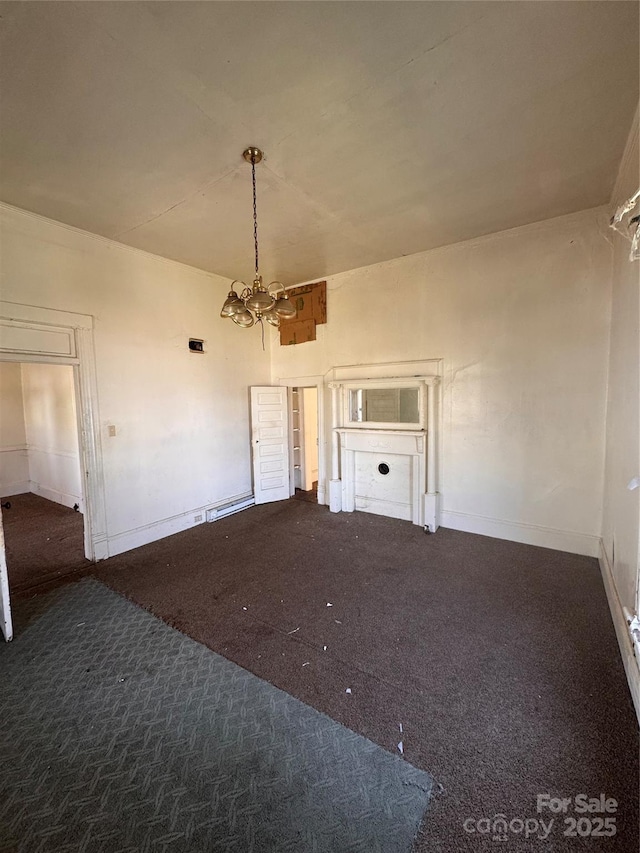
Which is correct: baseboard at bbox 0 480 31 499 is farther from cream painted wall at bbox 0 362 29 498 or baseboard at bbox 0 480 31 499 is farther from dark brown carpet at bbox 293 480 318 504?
dark brown carpet at bbox 293 480 318 504

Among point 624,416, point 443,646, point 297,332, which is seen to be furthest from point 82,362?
point 624,416

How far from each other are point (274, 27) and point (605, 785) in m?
3.64

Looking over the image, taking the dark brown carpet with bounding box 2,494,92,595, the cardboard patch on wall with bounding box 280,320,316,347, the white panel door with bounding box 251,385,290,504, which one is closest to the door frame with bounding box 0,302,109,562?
the dark brown carpet with bounding box 2,494,92,595

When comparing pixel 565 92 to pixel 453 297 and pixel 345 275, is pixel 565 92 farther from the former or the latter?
pixel 345 275

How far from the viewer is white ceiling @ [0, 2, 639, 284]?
157cm

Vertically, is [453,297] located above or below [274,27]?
below

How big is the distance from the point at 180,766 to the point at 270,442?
4056 mm

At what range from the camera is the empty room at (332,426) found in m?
1.47

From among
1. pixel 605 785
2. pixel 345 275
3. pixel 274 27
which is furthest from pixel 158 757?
pixel 345 275

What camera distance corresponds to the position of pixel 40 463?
5.77 metres

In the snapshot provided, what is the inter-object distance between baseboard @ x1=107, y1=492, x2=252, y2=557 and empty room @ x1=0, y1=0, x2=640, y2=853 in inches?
1.3

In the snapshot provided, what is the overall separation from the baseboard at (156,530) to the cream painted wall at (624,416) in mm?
4297

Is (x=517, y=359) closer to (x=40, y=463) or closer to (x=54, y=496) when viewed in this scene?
(x=54, y=496)

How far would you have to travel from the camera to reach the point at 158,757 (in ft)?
5.06
